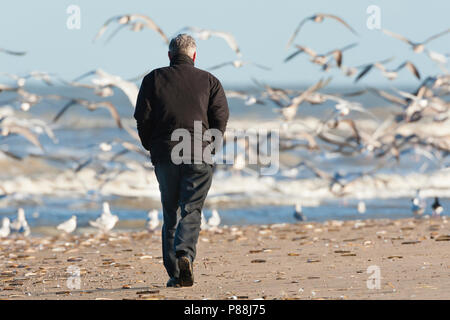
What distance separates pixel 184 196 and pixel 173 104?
57 cm

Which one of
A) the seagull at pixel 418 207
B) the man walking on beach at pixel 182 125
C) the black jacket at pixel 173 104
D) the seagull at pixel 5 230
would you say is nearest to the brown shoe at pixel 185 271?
the man walking on beach at pixel 182 125

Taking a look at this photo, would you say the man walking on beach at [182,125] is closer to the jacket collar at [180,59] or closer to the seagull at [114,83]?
the jacket collar at [180,59]

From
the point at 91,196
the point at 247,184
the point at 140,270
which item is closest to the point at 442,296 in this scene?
the point at 140,270

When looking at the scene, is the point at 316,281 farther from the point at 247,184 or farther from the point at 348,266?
the point at 247,184

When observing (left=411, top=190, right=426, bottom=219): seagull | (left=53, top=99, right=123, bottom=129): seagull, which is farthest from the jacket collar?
(left=53, top=99, right=123, bottom=129): seagull

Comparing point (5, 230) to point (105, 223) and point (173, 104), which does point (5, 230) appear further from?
point (173, 104)

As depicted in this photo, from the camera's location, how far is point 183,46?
18.4 feet

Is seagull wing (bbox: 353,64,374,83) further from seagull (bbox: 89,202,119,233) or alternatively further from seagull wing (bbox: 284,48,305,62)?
seagull (bbox: 89,202,119,233)

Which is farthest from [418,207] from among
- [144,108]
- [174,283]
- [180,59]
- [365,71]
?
[144,108]

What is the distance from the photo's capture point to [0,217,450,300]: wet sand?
545 centimetres

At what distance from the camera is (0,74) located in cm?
1315

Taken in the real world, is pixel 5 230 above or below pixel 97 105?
below

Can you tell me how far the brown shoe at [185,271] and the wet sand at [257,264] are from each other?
0.24 ft

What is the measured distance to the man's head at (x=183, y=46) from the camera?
5.61 meters
